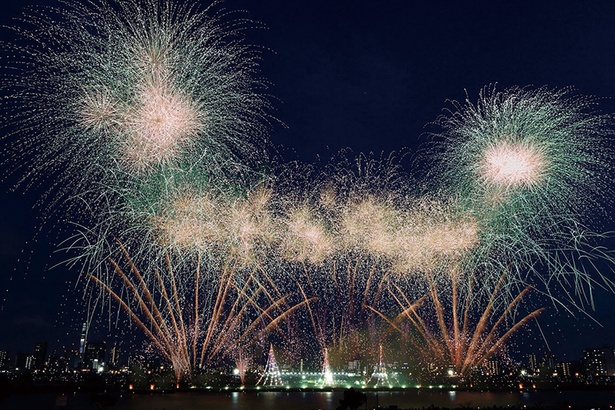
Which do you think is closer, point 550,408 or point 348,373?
point 550,408

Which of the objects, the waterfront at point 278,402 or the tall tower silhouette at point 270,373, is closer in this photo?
the waterfront at point 278,402

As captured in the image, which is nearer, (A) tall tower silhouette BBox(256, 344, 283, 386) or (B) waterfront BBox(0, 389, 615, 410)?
(B) waterfront BBox(0, 389, 615, 410)

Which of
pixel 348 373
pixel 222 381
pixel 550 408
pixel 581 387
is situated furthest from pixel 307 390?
pixel 581 387

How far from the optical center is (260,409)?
159 ft

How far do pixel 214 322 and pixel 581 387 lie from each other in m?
133

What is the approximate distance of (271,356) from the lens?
102812 mm

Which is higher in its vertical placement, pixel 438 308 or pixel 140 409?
pixel 438 308

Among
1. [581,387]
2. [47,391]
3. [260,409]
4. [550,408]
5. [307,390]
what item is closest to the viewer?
[550,408]

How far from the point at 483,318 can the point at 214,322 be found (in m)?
22.6

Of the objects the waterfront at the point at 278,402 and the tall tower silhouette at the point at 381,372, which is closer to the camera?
the waterfront at the point at 278,402

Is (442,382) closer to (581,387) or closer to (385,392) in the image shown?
(385,392)

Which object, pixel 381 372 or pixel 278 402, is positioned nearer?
pixel 278 402

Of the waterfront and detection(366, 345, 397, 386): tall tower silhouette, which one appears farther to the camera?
detection(366, 345, 397, 386): tall tower silhouette

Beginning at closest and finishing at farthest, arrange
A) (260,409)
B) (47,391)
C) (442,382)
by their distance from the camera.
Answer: (260,409) → (442,382) → (47,391)
